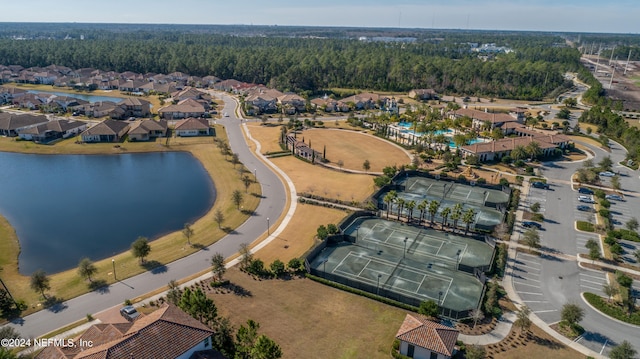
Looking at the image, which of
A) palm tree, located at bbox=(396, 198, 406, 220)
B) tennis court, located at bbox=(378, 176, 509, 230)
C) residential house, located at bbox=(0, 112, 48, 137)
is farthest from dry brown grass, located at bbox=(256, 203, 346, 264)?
residential house, located at bbox=(0, 112, 48, 137)

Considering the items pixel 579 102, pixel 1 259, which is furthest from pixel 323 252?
pixel 579 102

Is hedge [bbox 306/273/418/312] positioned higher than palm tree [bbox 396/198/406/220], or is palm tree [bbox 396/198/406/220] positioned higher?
palm tree [bbox 396/198/406/220]

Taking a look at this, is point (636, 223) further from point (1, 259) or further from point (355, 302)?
point (1, 259)

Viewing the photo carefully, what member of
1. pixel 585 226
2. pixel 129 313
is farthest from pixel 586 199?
pixel 129 313

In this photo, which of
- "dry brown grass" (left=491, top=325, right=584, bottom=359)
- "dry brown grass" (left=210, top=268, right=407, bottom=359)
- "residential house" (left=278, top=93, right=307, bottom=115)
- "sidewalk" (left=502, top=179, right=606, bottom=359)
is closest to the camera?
"dry brown grass" (left=491, top=325, right=584, bottom=359)

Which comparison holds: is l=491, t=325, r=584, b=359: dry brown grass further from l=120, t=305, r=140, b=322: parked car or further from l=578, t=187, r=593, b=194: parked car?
l=578, t=187, r=593, b=194: parked car

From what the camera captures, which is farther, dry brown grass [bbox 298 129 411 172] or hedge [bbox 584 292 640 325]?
dry brown grass [bbox 298 129 411 172]
